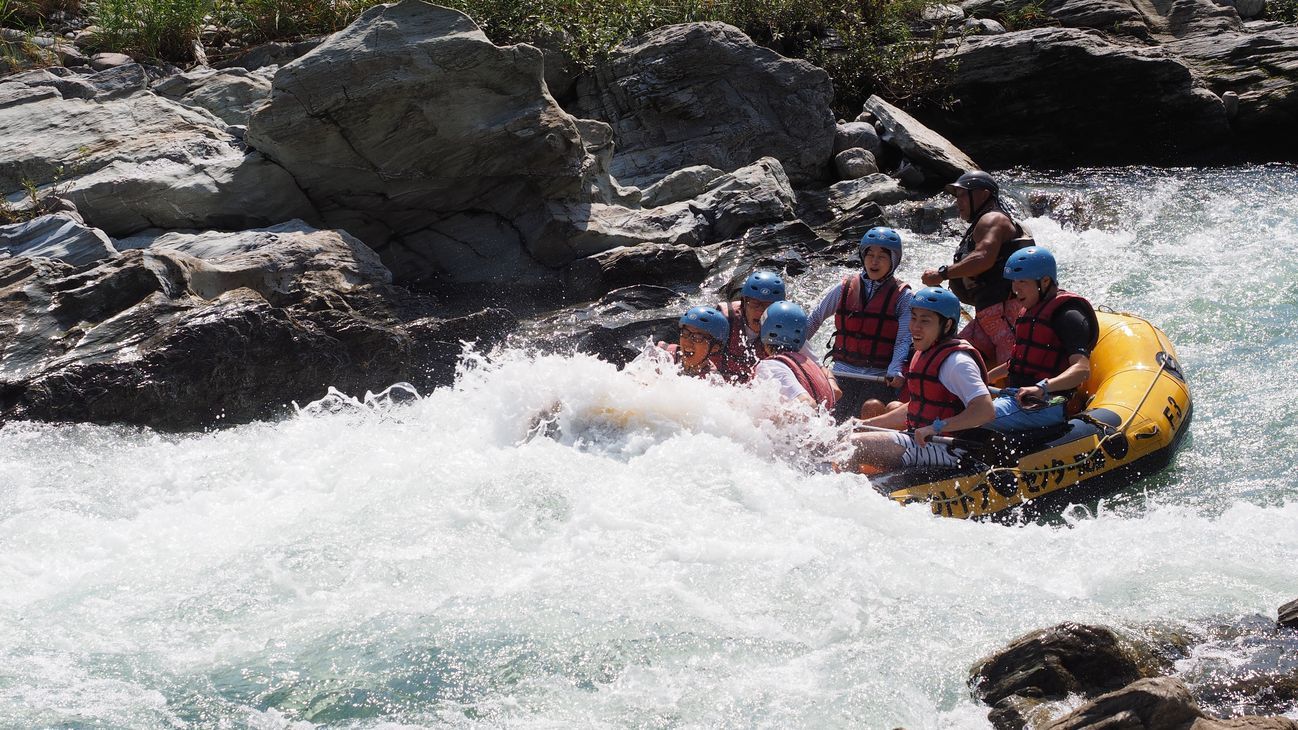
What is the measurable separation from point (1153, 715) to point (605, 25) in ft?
36.8

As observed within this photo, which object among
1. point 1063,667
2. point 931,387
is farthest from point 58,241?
point 1063,667

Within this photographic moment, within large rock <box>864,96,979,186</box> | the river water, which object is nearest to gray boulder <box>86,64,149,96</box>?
the river water

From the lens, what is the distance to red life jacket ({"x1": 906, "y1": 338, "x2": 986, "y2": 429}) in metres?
5.73

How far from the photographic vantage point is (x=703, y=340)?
6.37 metres

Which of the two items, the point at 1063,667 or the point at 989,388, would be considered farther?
the point at 989,388

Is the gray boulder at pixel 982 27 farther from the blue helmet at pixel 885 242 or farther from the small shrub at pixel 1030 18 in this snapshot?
the blue helmet at pixel 885 242

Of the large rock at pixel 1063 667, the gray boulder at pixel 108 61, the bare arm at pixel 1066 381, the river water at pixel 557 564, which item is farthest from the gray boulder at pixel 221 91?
the large rock at pixel 1063 667

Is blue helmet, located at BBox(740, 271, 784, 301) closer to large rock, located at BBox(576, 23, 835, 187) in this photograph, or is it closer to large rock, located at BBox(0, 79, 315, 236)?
large rock, located at BBox(0, 79, 315, 236)

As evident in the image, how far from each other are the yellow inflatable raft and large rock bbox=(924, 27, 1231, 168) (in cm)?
783

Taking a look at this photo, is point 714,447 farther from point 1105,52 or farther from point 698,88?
point 1105,52

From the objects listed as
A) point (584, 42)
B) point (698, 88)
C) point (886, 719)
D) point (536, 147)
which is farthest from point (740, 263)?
point (886, 719)

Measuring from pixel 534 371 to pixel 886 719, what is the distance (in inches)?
133

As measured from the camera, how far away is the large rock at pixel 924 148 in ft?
40.4

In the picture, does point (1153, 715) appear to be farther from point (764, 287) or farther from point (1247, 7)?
point (1247, 7)
